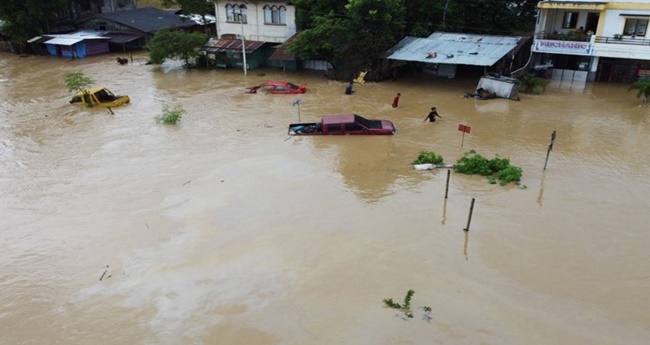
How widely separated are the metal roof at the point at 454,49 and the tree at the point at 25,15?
30.3 metres

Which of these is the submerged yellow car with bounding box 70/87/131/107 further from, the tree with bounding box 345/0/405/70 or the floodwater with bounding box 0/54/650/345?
the tree with bounding box 345/0/405/70

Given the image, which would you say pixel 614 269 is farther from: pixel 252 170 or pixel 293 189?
pixel 252 170

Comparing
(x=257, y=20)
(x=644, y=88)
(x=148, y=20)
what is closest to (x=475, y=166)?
(x=644, y=88)

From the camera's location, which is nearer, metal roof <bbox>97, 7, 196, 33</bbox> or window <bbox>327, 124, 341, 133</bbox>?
window <bbox>327, 124, 341, 133</bbox>

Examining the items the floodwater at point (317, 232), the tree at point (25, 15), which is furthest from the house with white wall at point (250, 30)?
the tree at point (25, 15)

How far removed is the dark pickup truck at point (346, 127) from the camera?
21.1 meters

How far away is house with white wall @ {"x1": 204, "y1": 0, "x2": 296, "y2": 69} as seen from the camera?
3441cm

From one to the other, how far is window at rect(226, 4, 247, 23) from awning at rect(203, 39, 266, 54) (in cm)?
169

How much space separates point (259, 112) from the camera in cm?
2536

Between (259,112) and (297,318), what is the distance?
16.2 metres

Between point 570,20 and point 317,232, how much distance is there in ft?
82.8

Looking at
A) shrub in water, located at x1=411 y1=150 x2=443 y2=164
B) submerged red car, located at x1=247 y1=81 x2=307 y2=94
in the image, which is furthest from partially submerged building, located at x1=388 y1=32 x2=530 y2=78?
shrub in water, located at x1=411 y1=150 x2=443 y2=164

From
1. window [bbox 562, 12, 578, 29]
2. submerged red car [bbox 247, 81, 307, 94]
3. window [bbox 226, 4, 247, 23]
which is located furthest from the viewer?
window [bbox 226, 4, 247, 23]

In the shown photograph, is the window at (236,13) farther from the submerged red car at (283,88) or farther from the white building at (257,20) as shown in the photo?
the submerged red car at (283,88)
